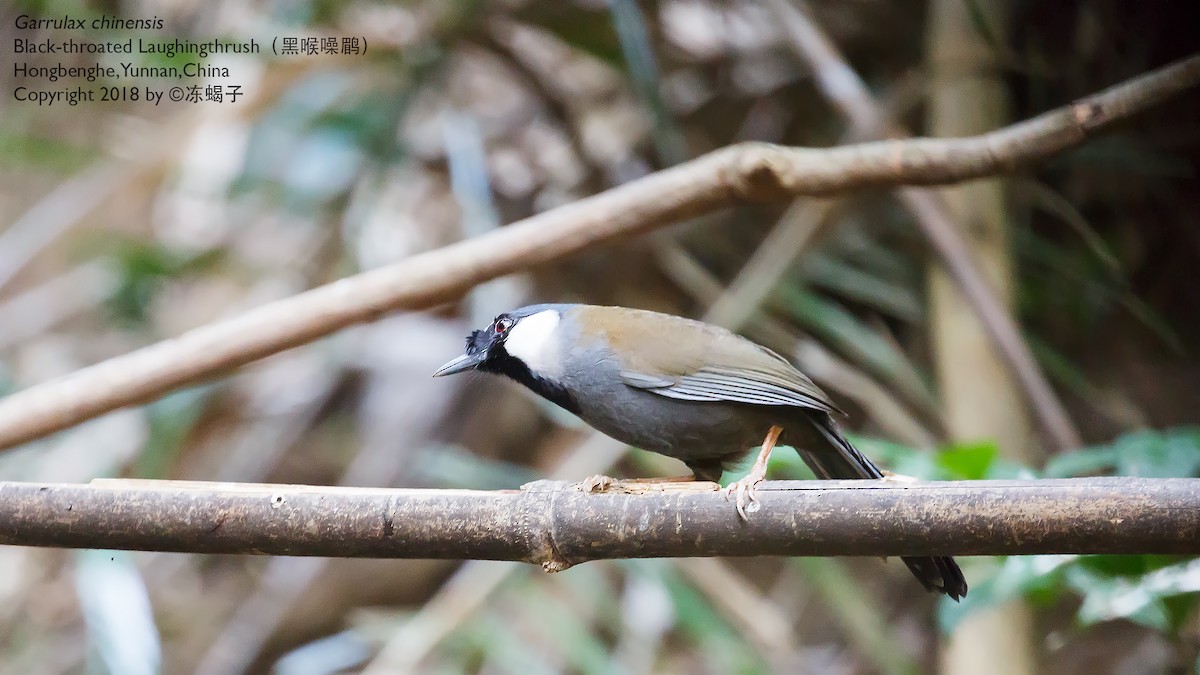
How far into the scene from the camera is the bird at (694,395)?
210 cm

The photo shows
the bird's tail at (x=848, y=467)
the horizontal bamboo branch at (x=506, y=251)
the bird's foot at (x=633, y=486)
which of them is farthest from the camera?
the horizontal bamboo branch at (x=506, y=251)

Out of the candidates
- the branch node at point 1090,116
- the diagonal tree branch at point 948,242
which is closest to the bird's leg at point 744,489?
the branch node at point 1090,116

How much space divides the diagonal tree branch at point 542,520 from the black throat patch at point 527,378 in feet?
1.94

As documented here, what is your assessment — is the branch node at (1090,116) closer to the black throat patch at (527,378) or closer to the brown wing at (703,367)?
the brown wing at (703,367)

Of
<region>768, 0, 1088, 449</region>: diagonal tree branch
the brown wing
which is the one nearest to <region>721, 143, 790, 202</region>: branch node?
A: the brown wing

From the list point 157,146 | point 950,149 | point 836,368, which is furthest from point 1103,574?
point 157,146

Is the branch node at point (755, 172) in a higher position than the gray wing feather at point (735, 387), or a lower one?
higher

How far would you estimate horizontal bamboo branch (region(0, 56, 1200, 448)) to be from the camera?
223 centimetres

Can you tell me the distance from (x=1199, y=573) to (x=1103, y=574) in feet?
0.57

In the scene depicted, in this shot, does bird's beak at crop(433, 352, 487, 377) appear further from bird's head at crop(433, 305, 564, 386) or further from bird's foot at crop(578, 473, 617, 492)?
bird's foot at crop(578, 473, 617, 492)

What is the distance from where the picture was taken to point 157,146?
4.58 metres

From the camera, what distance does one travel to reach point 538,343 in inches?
93.7

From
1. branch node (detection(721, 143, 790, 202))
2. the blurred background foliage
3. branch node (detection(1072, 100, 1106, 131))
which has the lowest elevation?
the blurred background foliage

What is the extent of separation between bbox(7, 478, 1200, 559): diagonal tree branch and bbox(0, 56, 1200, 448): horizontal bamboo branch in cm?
74
